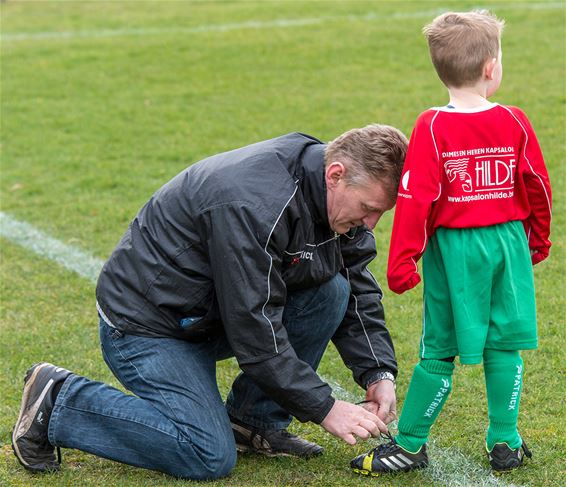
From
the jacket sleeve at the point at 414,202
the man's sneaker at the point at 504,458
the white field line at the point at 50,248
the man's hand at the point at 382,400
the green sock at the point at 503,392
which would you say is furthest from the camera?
the white field line at the point at 50,248

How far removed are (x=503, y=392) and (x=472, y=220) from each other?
2.15ft

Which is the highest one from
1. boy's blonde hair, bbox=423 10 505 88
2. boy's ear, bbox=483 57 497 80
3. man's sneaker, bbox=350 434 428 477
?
boy's blonde hair, bbox=423 10 505 88

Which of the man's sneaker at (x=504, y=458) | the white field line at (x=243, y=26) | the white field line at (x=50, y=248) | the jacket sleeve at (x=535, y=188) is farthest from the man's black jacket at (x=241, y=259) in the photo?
the white field line at (x=243, y=26)

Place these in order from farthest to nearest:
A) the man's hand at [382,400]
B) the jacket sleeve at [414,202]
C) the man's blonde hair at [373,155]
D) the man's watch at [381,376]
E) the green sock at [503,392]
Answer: the man's watch at [381,376] → the man's hand at [382,400] → the green sock at [503,392] → the man's blonde hair at [373,155] → the jacket sleeve at [414,202]

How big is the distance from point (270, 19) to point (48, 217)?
21.5 ft

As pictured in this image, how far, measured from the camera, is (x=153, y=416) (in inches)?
152

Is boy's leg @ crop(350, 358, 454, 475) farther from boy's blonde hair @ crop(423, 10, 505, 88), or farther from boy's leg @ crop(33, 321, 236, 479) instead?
boy's blonde hair @ crop(423, 10, 505, 88)

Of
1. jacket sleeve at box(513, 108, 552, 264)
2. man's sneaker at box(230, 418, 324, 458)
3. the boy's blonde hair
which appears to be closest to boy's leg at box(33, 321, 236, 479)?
man's sneaker at box(230, 418, 324, 458)

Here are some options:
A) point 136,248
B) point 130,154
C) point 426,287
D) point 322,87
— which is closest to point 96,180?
point 130,154

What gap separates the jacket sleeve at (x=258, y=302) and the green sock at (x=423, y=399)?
0.33 m

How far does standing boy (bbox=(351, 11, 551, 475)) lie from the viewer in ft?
11.6

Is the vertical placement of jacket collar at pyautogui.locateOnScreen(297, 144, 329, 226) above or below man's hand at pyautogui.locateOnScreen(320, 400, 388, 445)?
above

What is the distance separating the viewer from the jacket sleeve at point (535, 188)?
3598 millimetres

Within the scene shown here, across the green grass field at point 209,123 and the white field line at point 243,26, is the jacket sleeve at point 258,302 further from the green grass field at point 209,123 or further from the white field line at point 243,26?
the white field line at point 243,26
